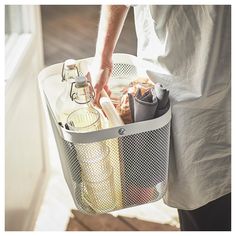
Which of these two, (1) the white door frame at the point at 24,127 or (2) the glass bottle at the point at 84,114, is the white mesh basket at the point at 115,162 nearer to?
(2) the glass bottle at the point at 84,114

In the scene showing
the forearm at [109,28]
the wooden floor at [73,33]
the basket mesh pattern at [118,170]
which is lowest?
the wooden floor at [73,33]

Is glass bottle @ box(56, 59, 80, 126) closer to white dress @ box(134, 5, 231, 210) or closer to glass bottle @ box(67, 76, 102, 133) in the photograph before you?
glass bottle @ box(67, 76, 102, 133)

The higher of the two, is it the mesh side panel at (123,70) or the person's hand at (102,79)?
the person's hand at (102,79)

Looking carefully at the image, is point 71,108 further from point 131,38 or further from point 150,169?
point 131,38

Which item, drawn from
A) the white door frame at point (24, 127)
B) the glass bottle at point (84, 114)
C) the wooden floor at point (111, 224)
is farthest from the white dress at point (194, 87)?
the wooden floor at point (111, 224)

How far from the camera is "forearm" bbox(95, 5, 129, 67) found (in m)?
0.92

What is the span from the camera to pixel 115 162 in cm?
90

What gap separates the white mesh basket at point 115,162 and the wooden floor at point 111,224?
723 millimetres

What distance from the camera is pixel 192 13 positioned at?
886mm

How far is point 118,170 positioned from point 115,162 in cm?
2

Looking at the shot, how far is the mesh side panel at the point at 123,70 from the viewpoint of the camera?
106 cm

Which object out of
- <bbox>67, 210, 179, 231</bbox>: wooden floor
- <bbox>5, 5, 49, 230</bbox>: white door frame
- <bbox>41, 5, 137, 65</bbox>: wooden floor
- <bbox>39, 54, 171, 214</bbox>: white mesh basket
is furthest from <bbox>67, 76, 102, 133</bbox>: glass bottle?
<bbox>41, 5, 137, 65</bbox>: wooden floor
